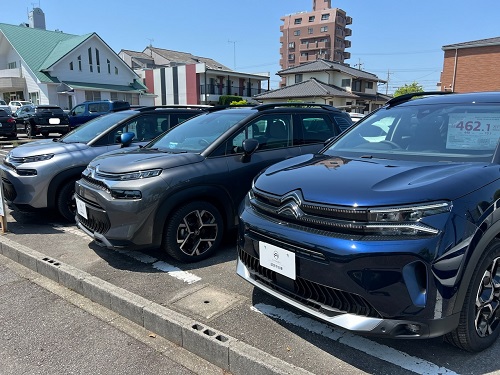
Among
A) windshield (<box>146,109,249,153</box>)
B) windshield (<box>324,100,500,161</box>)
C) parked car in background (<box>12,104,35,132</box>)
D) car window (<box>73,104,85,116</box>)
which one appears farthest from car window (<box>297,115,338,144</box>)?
parked car in background (<box>12,104,35,132</box>)

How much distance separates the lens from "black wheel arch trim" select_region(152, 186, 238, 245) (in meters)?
3.63

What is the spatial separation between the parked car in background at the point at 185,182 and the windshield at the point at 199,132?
0.01 meters

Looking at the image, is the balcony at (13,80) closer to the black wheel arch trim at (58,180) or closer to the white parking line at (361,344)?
the black wheel arch trim at (58,180)

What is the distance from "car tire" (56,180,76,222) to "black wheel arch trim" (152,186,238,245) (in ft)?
7.31

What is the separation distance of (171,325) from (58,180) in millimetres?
3207

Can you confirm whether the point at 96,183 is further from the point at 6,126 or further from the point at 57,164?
the point at 6,126

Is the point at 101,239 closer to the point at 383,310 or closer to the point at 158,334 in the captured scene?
the point at 158,334

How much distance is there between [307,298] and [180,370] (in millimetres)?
956

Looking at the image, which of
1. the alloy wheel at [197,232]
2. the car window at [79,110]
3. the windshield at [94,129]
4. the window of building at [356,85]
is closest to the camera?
the alloy wheel at [197,232]

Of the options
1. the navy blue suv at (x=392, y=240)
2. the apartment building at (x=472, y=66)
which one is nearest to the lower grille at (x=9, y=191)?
the navy blue suv at (x=392, y=240)

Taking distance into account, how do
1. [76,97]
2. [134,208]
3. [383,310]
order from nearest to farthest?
[383,310] < [134,208] < [76,97]

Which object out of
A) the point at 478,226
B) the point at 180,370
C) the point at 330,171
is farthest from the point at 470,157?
the point at 180,370

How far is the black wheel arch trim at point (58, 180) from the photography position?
Result: 4988 millimetres

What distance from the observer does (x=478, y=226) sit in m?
2.11
